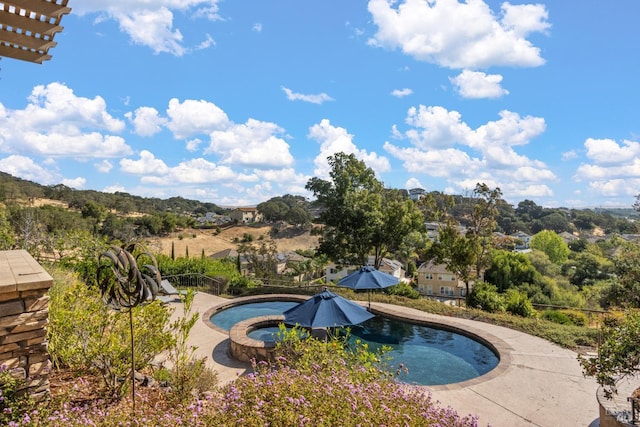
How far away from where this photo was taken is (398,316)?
12.2 m

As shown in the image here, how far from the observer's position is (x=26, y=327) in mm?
3803

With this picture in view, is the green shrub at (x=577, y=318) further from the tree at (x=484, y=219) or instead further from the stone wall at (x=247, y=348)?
the stone wall at (x=247, y=348)

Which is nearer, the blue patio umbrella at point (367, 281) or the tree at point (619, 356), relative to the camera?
the tree at point (619, 356)

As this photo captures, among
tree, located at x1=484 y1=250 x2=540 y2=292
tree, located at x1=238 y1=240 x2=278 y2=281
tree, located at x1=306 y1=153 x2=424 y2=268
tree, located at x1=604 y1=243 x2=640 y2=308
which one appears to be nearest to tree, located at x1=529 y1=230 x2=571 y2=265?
tree, located at x1=484 y1=250 x2=540 y2=292

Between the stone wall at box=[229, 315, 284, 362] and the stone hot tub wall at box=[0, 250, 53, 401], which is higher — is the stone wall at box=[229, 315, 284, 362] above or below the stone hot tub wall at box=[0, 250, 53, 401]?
below

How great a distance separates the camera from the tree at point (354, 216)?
17.0 metres

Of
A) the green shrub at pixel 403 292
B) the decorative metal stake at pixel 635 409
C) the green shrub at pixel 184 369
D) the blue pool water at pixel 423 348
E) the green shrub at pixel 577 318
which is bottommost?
the blue pool water at pixel 423 348

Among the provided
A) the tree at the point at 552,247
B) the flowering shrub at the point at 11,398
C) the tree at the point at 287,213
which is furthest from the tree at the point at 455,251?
the tree at the point at 552,247

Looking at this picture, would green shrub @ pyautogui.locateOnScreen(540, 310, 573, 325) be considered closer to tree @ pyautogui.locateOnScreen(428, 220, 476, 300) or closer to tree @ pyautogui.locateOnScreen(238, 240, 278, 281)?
tree @ pyautogui.locateOnScreen(428, 220, 476, 300)

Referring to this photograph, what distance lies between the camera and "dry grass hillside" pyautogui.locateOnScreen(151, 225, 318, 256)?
49806mm

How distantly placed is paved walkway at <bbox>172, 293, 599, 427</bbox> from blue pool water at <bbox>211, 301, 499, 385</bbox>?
1.88 feet

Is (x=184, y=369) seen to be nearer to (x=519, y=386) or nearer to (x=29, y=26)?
(x=29, y=26)

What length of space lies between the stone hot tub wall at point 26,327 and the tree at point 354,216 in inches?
533

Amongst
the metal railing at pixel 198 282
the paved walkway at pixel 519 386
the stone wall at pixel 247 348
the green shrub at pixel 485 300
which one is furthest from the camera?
the metal railing at pixel 198 282
